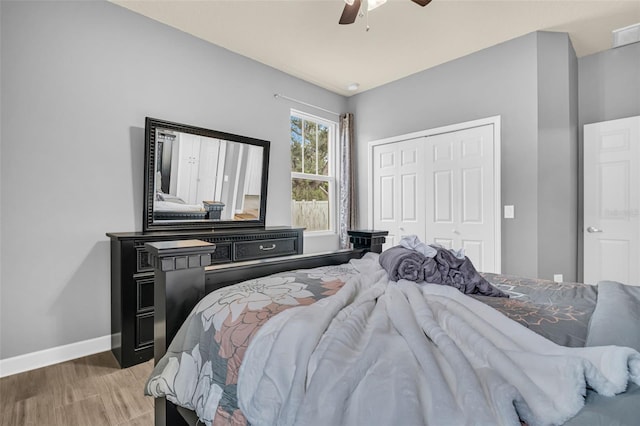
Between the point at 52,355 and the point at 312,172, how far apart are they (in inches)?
127

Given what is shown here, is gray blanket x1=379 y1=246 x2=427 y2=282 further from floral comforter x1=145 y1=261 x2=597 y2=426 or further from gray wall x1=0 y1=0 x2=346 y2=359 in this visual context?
gray wall x1=0 y1=0 x2=346 y2=359

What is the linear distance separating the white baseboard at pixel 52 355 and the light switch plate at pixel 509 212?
3886mm

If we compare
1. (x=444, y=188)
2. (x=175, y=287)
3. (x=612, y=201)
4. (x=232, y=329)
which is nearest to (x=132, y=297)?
(x=175, y=287)

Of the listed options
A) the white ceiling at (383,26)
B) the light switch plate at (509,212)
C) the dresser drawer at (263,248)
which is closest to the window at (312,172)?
the dresser drawer at (263,248)

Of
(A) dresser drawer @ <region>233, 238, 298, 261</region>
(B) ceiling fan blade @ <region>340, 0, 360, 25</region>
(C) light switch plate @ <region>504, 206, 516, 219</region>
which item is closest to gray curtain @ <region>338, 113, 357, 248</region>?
(A) dresser drawer @ <region>233, 238, 298, 261</region>

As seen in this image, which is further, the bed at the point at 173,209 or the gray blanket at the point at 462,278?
the bed at the point at 173,209

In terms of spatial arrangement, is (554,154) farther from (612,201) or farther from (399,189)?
(399,189)

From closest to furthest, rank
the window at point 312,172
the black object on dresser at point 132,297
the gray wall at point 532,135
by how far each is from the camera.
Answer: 1. the black object on dresser at point 132,297
2. the gray wall at point 532,135
3. the window at point 312,172

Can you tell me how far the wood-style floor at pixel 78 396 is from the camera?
66.2 inches

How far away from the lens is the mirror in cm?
266

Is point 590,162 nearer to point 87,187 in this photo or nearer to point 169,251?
point 169,251

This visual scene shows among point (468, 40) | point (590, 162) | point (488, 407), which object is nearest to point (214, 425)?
point (488, 407)

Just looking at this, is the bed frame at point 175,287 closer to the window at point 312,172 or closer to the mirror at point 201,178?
the mirror at point 201,178

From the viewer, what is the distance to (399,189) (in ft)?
13.5
